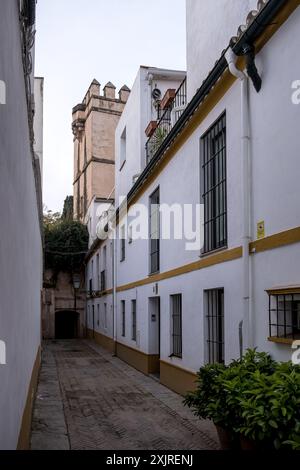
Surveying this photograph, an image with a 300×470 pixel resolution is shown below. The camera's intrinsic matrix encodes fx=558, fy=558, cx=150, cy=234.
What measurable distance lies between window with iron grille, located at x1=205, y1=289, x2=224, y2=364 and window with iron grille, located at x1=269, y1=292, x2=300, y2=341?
2.41 m

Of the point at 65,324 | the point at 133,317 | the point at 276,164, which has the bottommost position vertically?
the point at 65,324

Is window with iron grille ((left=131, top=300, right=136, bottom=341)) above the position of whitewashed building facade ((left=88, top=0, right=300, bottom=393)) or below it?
below

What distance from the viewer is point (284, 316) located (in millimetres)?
6629

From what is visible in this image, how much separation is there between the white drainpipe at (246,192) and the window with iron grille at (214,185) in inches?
47.5

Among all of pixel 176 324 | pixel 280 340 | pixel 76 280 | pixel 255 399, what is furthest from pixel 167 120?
pixel 76 280

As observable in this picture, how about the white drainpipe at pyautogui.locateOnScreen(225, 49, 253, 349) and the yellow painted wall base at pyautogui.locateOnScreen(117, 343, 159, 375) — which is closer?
the white drainpipe at pyautogui.locateOnScreen(225, 49, 253, 349)

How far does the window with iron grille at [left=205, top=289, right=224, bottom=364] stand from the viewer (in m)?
9.25

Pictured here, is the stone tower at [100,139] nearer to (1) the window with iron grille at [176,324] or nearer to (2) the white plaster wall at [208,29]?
(2) the white plaster wall at [208,29]

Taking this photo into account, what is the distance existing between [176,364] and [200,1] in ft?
25.1

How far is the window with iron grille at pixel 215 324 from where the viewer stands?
30.3 feet

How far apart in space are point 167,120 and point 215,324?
8.25 meters

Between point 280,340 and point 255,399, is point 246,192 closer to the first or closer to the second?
point 280,340

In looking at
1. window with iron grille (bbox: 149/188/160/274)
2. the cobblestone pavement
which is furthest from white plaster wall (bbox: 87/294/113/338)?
window with iron grille (bbox: 149/188/160/274)

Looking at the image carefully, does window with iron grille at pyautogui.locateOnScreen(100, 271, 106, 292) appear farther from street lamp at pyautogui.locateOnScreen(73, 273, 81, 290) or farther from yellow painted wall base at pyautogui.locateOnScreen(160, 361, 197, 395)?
yellow painted wall base at pyautogui.locateOnScreen(160, 361, 197, 395)
